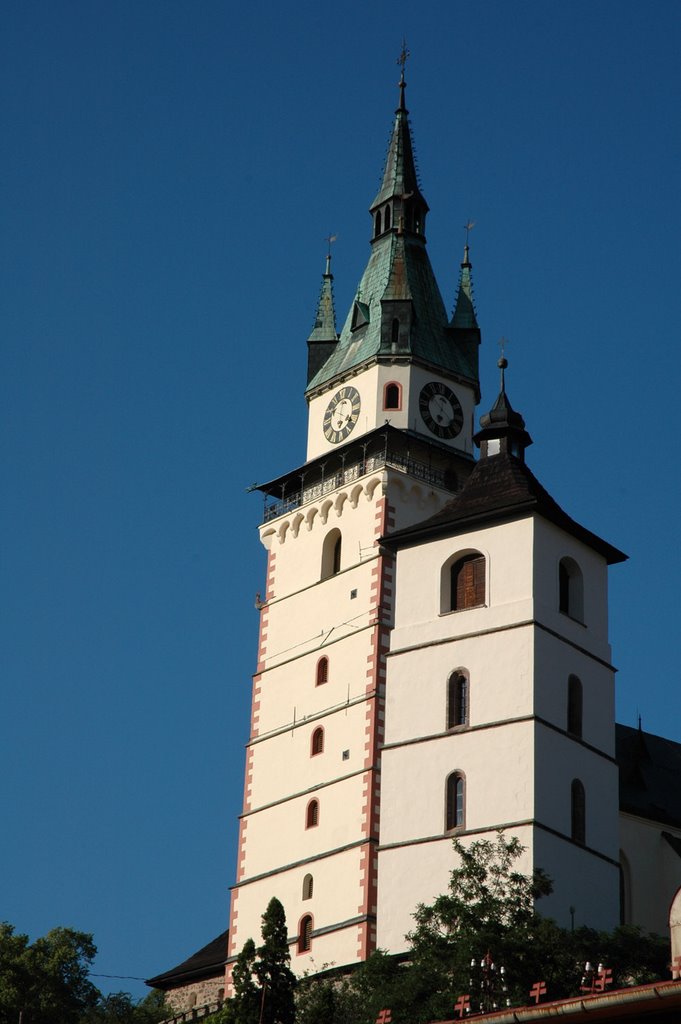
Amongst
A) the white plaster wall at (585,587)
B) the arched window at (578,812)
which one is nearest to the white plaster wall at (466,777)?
the arched window at (578,812)

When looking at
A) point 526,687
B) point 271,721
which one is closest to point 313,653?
point 271,721

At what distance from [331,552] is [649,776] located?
11.8 meters

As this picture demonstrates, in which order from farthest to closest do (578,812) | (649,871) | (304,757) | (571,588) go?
(304,757)
(649,871)
(571,588)
(578,812)

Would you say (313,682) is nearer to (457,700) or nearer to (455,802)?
(457,700)

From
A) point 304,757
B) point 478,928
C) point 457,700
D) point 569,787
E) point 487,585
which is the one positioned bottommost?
point 478,928

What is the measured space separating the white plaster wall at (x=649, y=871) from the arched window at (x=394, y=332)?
18832mm

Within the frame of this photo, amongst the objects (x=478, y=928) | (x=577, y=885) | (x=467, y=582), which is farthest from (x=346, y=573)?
(x=478, y=928)

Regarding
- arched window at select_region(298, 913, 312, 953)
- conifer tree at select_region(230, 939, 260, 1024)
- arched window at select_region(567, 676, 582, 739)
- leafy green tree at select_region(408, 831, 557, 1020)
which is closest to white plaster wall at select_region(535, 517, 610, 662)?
arched window at select_region(567, 676, 582, 739)

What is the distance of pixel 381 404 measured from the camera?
72.3 meters

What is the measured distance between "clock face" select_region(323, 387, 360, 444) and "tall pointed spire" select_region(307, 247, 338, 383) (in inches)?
91.9

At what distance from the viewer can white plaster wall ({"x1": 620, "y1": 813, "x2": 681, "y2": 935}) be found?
6200 cm

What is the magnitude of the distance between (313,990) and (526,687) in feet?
30.3

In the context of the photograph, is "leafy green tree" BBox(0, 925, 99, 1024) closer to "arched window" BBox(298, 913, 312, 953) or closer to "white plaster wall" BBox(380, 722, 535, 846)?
"arched window" BBox(298, 913, 312, 953)

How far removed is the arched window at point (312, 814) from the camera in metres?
64.5
